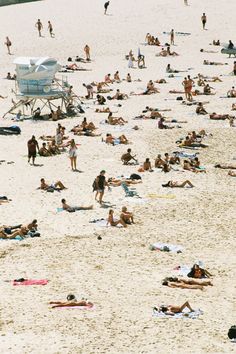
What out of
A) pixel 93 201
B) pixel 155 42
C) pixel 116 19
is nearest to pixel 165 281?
pixel 93 201

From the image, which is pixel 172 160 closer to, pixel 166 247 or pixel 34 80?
pixel 166 247

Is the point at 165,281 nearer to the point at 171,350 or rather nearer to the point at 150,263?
the point at 150,263

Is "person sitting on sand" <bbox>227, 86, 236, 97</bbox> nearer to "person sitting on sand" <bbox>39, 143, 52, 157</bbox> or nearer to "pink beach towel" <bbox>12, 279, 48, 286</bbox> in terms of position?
"person sitting on sand" <bbox>39, 143, 52, 157</bbox>

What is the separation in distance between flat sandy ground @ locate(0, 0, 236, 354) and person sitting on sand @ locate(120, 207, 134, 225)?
0.77ft

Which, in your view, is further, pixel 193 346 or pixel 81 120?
pixel 81 120

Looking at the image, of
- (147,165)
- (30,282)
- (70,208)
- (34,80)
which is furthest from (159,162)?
(30,282)

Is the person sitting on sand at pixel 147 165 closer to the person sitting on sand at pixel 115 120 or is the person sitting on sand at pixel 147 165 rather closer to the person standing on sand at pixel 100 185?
the person standing on sand at pixel 100 185

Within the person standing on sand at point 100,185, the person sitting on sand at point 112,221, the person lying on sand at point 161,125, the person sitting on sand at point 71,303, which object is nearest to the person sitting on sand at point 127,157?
the person standing on sand at point 100,185

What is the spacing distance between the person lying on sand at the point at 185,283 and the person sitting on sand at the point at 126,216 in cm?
416

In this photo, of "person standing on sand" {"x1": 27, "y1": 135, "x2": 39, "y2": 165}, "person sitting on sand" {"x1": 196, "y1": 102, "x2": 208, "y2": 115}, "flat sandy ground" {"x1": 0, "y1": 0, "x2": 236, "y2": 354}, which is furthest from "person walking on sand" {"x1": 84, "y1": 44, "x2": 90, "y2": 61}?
"person standing on sand" {"x1": 27, "y1": 135, "x2": 39, "y2": 165}

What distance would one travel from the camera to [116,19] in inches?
2292

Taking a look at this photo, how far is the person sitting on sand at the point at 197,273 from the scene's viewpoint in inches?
719

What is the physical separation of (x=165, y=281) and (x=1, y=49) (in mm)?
34985

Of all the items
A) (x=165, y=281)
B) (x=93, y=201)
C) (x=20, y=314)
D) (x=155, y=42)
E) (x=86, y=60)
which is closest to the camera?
(x=20, y=314)
